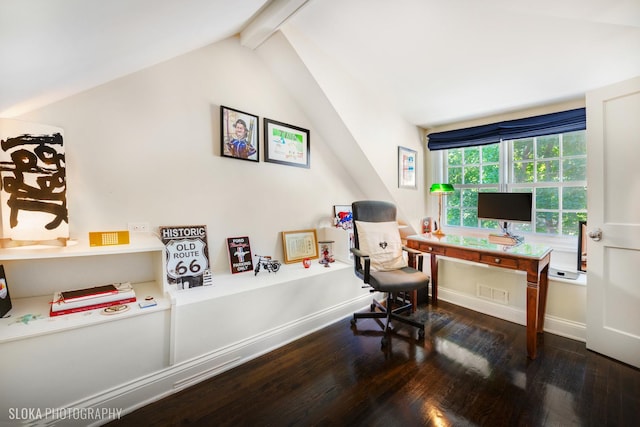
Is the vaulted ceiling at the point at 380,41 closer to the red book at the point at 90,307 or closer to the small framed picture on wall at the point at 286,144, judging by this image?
the small framed picture on wall at the point at 286,144

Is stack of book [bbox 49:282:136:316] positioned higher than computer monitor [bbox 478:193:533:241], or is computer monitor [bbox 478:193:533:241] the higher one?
computer monitor [bbox 478:193:533:241]

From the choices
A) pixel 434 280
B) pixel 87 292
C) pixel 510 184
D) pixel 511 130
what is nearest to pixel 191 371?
pixel 87 292

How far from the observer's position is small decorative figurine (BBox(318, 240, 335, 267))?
103 inches

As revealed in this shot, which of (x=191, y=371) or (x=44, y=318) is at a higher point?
(x=44, y=318)

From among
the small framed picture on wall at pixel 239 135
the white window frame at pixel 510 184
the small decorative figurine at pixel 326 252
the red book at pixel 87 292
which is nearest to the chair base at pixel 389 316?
the small decorative figurine at pixel 326 252

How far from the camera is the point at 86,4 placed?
834mm

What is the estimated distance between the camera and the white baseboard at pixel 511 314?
2.17 meters

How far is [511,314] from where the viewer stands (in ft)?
8.14

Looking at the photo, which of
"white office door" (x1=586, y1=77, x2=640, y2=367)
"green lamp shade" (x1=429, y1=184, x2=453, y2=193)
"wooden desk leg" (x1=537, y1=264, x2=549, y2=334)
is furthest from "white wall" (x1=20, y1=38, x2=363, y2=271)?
"white office door" (x1=586, y1=77, x2=640, y2=367)

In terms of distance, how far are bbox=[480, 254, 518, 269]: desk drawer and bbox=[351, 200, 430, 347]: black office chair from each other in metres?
0.52

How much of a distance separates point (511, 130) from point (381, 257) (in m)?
1.99

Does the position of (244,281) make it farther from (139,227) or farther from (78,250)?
(78,250)

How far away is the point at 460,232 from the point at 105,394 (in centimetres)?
358

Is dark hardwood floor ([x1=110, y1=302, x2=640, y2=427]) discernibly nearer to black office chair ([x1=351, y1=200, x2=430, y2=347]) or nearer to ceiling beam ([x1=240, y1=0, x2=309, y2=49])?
black office chair ([x1=351, y1=200, x2=430, y2=347])
